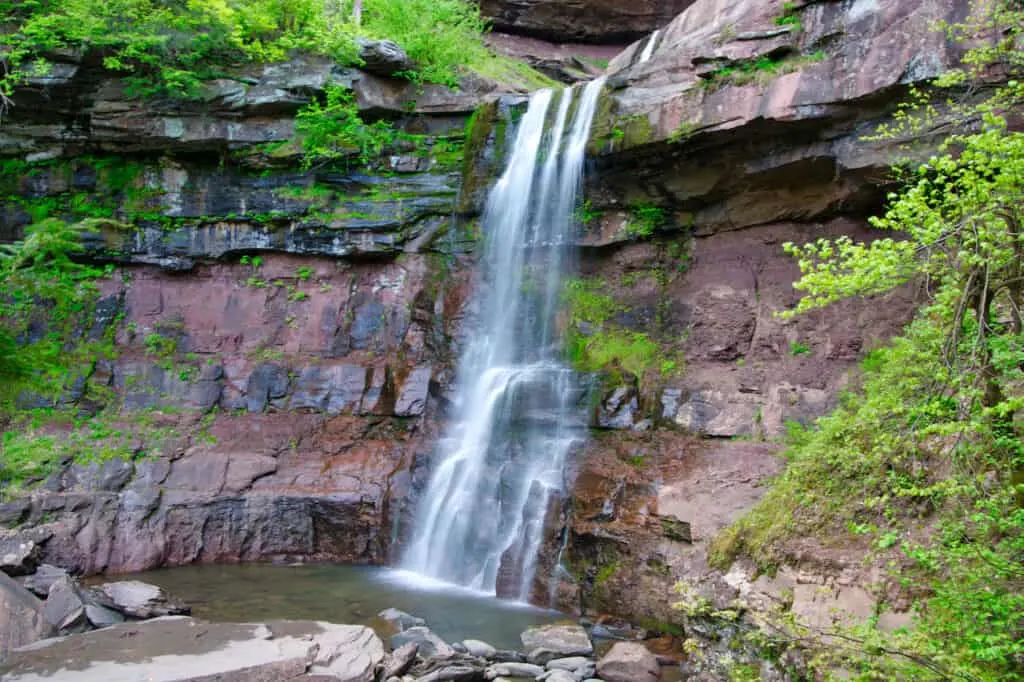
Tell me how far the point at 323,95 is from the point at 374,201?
8.31 ft

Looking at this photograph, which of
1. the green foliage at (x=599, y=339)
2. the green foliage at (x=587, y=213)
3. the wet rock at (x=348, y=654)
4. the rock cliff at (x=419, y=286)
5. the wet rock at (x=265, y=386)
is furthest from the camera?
the wet rock at (x=265, y=386)

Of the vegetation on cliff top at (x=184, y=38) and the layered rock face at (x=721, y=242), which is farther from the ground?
the vegetation on cliff top at (x=184, y=38)

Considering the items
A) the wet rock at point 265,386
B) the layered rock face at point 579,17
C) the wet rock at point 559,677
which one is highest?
the layered rock face at point 579,17

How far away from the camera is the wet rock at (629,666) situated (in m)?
7.97

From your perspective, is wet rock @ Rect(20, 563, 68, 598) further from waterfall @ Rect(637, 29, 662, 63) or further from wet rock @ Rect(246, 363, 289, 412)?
waterfall @ Rect(637, 29, 662, 63)

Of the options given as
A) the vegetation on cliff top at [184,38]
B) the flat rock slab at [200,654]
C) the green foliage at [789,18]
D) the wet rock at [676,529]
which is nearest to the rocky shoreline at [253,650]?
the flat rock slab at [200,654]

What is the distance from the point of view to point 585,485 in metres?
11.2

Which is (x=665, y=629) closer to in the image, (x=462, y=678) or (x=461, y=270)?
(x=462, y=678)

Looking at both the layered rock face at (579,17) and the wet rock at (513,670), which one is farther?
the layered rock face at (579,17)

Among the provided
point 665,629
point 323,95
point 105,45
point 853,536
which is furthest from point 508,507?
point 105,45

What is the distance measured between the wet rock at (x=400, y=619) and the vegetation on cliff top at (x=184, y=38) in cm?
1138

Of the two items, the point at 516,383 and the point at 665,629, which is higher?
the point at 516,383

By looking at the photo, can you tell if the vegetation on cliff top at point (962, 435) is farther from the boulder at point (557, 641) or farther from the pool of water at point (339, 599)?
the pool of water at point (339, 599)

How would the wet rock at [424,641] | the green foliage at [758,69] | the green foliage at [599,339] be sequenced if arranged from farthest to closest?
1. the green foliage at [599,339]
2. the green foliage at [758,69]
3. the wet rock at [424,641]
